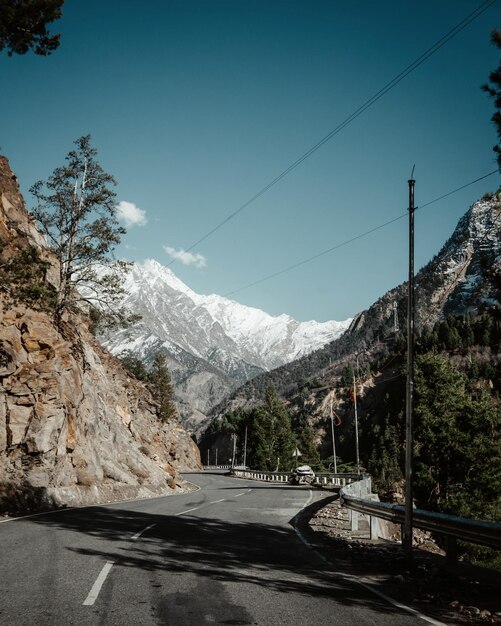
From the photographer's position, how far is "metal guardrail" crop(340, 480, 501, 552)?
674 cm

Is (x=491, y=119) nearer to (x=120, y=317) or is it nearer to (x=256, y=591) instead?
(x=256, y=591)

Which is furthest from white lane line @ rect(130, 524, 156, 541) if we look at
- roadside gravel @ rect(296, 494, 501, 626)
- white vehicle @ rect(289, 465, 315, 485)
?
white vehicle @ rect(289, 465, 315, 485)

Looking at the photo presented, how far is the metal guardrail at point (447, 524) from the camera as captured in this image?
22.1ft

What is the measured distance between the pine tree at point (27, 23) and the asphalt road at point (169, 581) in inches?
523

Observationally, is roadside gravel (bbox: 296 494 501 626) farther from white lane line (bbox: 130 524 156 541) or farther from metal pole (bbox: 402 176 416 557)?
white lane line (bbox: 130 524 156 541)

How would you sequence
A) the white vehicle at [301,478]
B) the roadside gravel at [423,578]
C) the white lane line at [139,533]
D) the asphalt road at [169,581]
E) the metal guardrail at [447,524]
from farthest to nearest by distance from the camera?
the white vehicle at [301,478], the white lane line at [139,533], the metal guardrail at [447,524], the roadside gravel at [423,578], the asphalt road at [169,581]

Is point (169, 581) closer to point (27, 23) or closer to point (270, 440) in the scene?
point (27, 23)

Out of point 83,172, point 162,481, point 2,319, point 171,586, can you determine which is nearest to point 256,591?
point 171,586

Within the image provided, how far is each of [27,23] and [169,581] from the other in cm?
1483

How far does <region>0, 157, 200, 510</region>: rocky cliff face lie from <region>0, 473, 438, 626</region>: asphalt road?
6654 mm

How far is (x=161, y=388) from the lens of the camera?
3393 inches

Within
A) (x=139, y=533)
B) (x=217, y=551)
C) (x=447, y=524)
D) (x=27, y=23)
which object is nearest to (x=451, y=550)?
(x=447, y=524)

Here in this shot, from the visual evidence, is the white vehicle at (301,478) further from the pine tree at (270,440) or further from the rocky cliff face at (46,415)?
the pine tree at (270,440)

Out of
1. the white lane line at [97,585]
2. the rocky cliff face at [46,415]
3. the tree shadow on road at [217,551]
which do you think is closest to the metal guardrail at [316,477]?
the rocky cliff face at [46,415]
